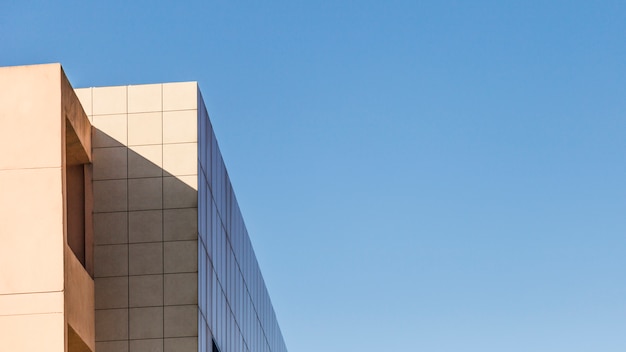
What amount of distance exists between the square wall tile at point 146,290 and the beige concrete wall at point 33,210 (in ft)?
14.3

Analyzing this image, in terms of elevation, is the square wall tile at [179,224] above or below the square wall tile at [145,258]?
above

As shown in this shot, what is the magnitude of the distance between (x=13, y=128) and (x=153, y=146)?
22.1ft

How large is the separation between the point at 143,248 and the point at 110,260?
1.05 m

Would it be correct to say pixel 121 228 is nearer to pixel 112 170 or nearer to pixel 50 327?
pixel 112 170

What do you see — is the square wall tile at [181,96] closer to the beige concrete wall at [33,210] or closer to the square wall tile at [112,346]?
the beige concrete wall at [33,210]

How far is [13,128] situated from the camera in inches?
1296

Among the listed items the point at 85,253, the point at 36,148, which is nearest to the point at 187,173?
the point at 85,253

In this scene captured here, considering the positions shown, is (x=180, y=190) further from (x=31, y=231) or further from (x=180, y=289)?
(x=31, y=231)

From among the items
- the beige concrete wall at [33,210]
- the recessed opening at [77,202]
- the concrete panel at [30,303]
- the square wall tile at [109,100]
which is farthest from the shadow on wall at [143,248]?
the concrete panel at [30,303]

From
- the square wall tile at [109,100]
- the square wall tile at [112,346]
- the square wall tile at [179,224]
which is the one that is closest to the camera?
the square wall tile at [112,346]

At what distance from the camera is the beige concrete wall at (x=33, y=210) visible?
31609mm

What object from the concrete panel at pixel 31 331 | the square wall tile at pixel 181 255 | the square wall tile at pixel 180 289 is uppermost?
the square wall tile at pixel 181 255

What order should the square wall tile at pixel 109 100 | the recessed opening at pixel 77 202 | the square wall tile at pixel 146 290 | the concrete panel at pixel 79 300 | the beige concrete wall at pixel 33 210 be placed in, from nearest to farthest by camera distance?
the beige concrete wall at pixel 33 210 < the concrete panel at pixel 79 300 < the square wall tile at pixel 146 290 < the recessed opening at pixel 77 202 < the square wall tile at pixel 109 100

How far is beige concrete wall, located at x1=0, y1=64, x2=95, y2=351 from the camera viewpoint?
104ft
